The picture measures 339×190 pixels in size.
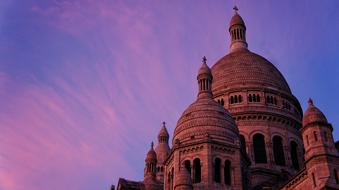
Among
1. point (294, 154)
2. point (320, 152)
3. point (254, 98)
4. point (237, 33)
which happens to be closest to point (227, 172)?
point (320, 152)

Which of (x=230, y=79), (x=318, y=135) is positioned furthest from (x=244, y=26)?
(x=318, y=135)

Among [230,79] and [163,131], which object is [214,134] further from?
[163,131]

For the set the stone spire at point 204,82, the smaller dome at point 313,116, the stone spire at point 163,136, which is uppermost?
the stone spire at point 163,136

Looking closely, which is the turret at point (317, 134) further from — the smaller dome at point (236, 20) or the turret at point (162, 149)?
the smaller dome at point (236, 20)

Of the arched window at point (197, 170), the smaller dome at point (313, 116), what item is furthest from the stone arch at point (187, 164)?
the smaller dome at point (313, 116)

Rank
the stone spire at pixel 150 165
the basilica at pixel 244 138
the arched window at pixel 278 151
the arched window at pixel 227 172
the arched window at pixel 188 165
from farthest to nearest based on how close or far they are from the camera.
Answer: the arched window at pixel 278 151, the stone spire at pixel 150 165, the arched window at pixel 188 165, the arched window at pixel 227 172, the basilica at pixel 244 138

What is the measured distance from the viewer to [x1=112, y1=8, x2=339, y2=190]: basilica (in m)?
29.4

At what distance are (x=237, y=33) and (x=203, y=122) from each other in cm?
2187

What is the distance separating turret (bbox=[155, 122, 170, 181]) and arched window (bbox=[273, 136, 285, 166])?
15.1 metres

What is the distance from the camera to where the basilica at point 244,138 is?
1159 inches

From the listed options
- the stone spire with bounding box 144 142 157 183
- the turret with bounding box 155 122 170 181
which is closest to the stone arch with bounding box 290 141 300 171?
the stone spire with bounding box 144 142 157 183

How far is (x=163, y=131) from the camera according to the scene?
2425 inches

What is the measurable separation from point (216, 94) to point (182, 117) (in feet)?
32.9

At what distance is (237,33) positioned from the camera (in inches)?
2235
